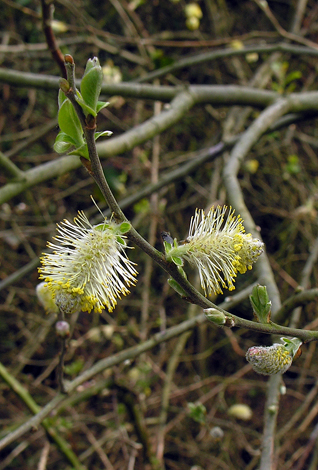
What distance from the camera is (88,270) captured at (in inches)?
30.8

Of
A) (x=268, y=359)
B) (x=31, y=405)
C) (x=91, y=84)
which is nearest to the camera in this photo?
(x=91, y=84)

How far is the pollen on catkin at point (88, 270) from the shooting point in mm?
724

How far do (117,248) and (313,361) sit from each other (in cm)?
227

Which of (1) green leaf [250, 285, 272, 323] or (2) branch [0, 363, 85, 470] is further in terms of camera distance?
(2) branch [0, 363, 85, 470]

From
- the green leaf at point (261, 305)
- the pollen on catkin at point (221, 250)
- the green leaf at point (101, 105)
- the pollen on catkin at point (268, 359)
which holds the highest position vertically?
the green leaf at point (101, 105)

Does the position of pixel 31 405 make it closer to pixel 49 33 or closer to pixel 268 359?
pixel 268 359

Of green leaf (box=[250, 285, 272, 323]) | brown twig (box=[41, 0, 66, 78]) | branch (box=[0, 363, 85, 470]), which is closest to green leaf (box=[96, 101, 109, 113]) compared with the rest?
green leaf (box=[250, 285, 272, 323])

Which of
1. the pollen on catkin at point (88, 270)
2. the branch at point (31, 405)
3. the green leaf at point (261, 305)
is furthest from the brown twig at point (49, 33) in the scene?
the branch at point (31, 405)

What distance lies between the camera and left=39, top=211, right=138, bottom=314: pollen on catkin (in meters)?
0.72

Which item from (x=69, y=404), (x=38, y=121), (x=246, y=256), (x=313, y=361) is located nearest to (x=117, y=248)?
(x=246, y=256)

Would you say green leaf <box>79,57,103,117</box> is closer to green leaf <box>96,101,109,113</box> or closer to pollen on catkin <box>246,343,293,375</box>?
green leaf <box>96,101,109,113</box>

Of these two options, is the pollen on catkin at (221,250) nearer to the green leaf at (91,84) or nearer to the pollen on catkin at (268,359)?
the pollen on catkin at (268,359)

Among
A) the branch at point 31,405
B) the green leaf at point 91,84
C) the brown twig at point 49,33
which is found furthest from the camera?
the branch at point 31,405

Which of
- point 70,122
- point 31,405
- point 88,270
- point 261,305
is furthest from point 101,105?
point 31,405
